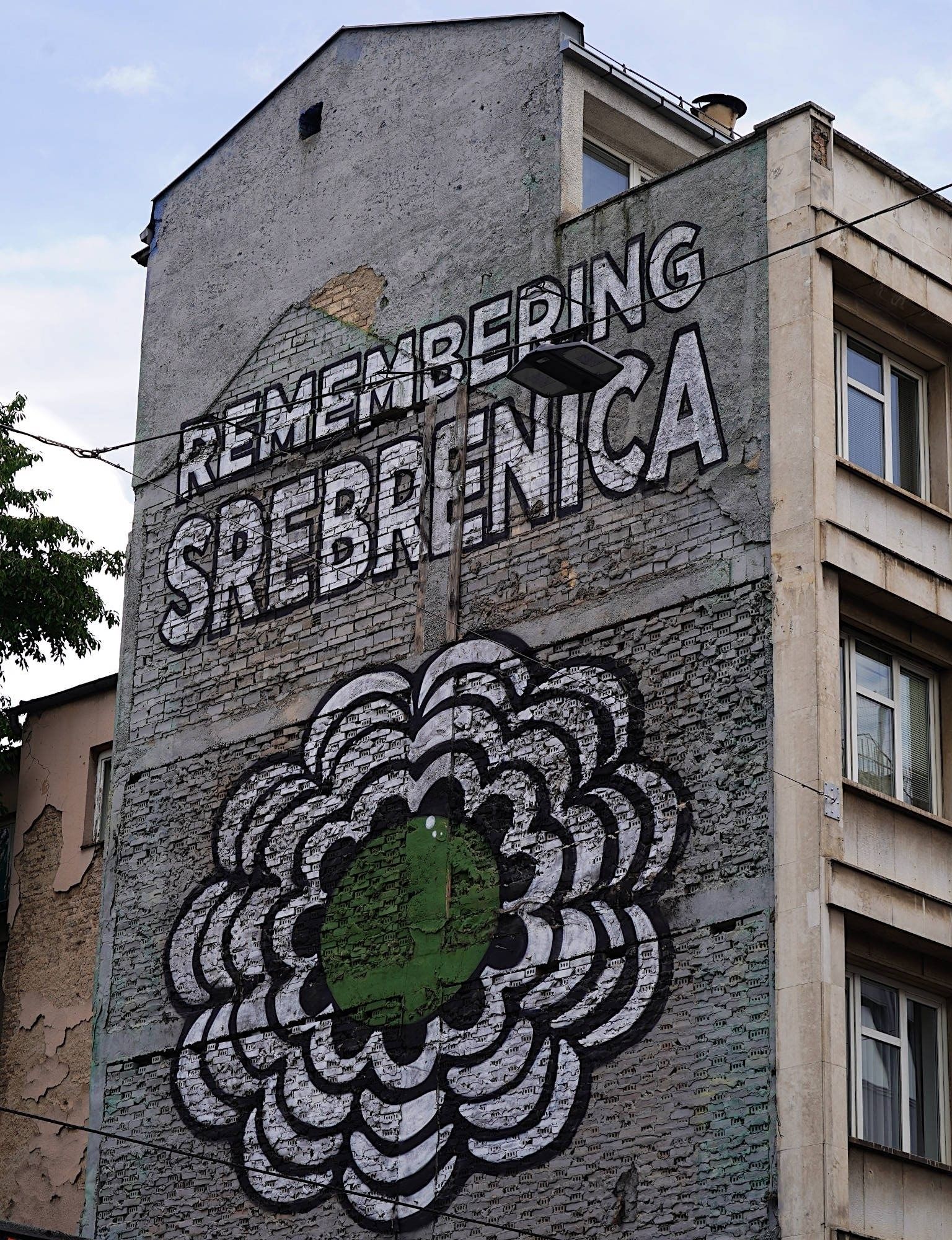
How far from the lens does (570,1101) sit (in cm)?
1712

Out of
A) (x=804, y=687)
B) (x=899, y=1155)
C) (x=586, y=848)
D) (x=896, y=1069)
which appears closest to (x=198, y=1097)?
(x=586, y=848)

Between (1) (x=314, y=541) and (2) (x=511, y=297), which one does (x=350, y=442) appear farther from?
(2) (x=511, y=297)

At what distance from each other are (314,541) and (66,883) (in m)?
5.79

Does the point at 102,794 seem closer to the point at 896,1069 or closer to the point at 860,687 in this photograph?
the point at 860,687

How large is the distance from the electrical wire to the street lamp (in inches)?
265

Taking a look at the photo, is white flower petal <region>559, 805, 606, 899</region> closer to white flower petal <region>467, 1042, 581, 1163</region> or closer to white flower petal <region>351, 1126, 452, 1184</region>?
white flower petal <region>467, 1042, 581, 1163</region>

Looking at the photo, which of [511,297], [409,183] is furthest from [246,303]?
[511,297]

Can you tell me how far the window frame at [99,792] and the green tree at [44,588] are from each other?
79.3 inches

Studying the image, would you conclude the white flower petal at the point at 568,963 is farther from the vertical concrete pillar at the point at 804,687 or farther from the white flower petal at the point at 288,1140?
the white flower petal at the point at 288,1140

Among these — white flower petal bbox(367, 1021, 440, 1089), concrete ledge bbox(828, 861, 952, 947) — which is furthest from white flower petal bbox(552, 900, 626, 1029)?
concrete ledge bbox(828, 861, 952, 947)

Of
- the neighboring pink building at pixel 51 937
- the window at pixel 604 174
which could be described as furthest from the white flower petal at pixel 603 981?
the window at pixel 604 174

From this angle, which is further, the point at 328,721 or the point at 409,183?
the point at 409,183

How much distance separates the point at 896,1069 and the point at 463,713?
511cm

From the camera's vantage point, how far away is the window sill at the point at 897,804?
16672mm
